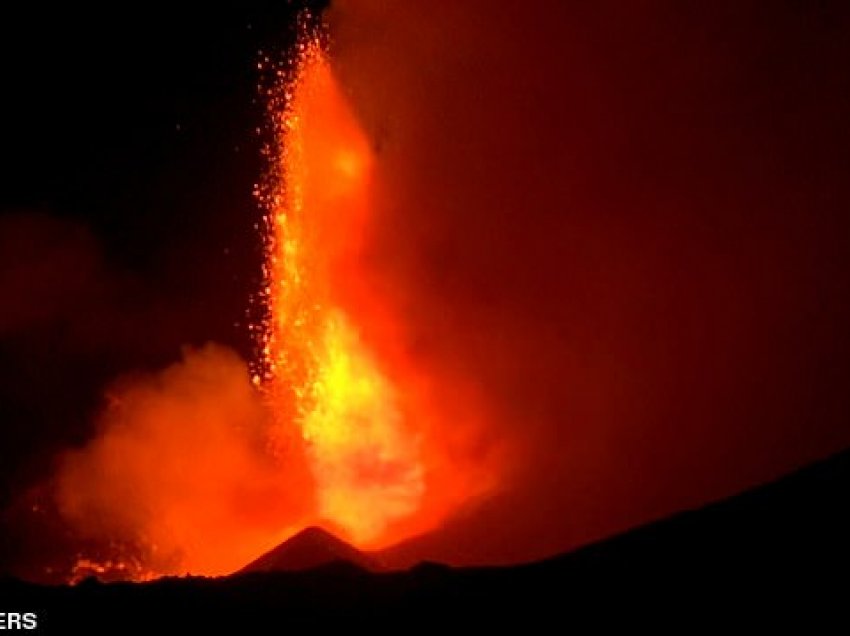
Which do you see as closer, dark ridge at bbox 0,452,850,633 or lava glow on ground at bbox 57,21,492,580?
dark ridge at bbox 0,452,850,633

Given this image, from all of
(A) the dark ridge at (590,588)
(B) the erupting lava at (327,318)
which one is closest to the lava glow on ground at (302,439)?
(B) the erupting lava at (327,318)

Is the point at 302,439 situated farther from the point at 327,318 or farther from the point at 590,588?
the point at 590,588

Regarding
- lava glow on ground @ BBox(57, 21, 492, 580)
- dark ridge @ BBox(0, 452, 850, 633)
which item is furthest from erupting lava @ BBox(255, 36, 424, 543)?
dark ridge @ BBox(0, 452, 850, 633)

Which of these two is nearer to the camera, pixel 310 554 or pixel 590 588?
pixel 590 588

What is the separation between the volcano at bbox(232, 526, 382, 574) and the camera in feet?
44.8

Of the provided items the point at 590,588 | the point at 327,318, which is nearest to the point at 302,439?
the point at 327,318

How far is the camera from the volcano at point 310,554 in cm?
1366

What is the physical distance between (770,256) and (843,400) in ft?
10.4

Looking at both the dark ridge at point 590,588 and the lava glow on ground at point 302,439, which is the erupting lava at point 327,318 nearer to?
the lava glow on ground at point 302,439

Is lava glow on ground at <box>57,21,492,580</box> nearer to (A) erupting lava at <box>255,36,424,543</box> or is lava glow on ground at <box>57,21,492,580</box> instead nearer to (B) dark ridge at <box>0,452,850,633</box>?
(A) erupting lava at <box>255,36,424,543</box>

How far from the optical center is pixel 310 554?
13.8m

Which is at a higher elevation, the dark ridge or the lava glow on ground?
the lava glow on ground

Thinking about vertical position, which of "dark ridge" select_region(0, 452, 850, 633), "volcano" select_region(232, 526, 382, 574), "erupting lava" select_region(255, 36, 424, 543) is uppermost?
"erupting lava" select_region(255, 36, 424, 543)

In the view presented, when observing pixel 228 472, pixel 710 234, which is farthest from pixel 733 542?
pixel 228 472
